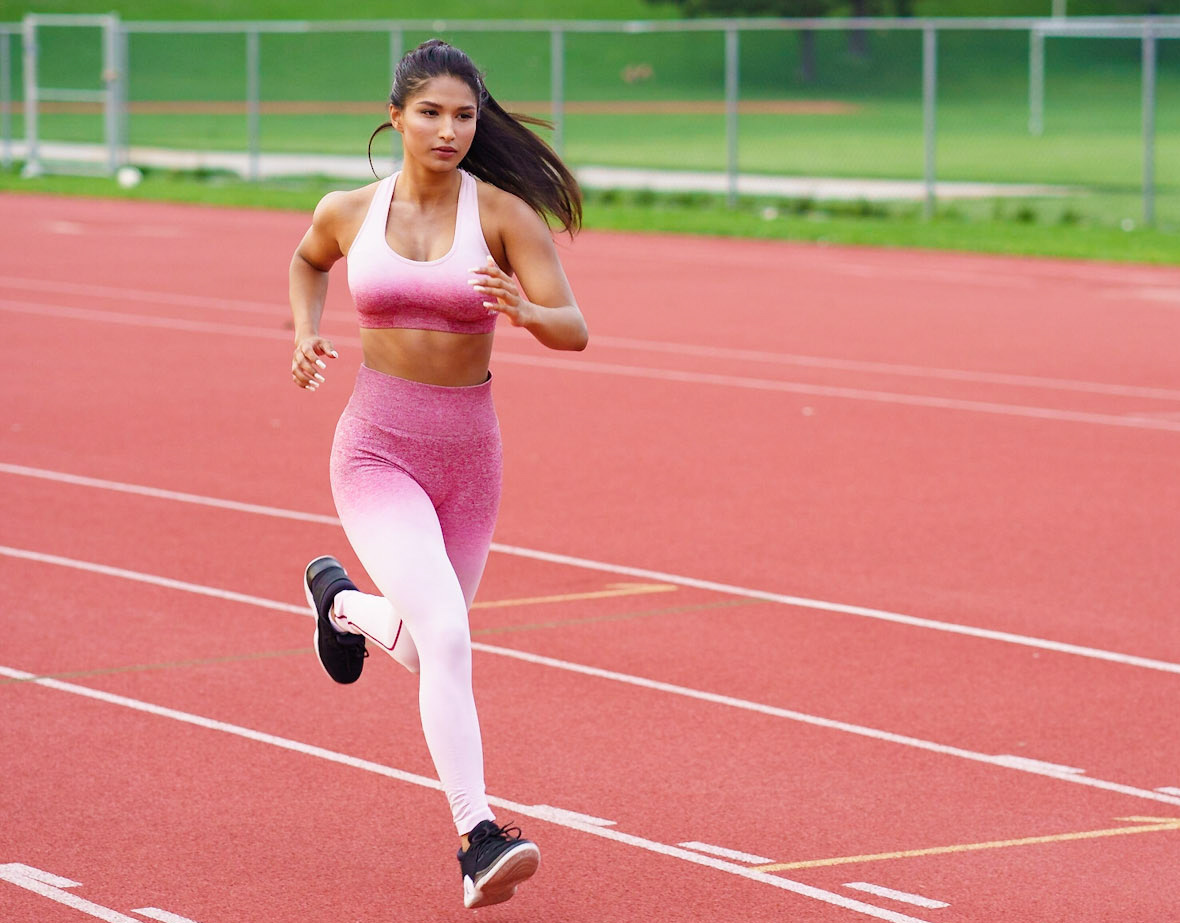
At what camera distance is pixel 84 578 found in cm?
917

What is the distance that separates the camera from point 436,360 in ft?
17.9

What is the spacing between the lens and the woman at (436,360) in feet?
17.3

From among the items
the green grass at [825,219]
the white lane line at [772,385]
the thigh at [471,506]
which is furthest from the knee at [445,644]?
the green grass at [825,219]

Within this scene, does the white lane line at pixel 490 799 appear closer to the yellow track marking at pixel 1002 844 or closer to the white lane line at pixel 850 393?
the yellow track marking at pixel 1002 844

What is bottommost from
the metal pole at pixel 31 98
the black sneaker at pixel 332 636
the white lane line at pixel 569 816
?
the white lane line at pixel 569 816

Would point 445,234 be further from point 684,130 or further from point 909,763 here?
point 684,130

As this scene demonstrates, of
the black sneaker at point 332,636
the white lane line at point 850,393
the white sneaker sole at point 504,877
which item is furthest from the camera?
the white lane line at point 850,393

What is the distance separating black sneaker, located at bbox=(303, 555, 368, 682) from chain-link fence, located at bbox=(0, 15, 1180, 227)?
2063cm

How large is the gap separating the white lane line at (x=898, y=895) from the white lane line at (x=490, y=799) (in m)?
0.09

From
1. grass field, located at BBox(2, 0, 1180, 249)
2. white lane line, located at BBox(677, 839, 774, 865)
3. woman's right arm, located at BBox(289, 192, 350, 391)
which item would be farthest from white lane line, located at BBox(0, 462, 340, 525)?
grass field, located at BBox(2, 0, 1180, 249)

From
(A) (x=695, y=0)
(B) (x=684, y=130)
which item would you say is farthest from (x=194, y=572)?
(A) (x=695, y=0)

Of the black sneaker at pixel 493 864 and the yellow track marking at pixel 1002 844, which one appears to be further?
the yellow track marking at pixel 1002 844

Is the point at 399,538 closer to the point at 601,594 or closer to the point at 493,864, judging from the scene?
the point at 493,864

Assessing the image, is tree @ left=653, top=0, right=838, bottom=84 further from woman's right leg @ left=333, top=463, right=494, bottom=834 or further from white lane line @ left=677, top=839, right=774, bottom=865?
woman's right leg @ left=333, top=463, right=494, bottom=834
